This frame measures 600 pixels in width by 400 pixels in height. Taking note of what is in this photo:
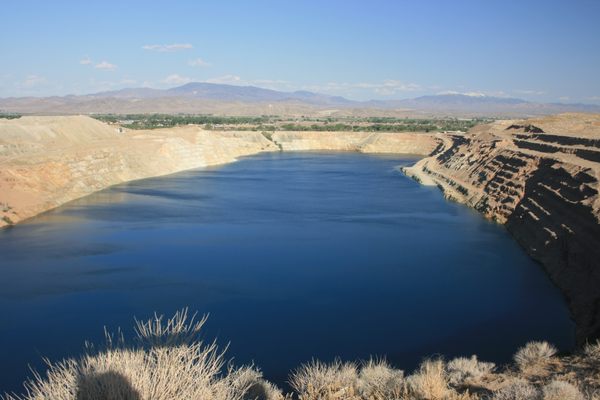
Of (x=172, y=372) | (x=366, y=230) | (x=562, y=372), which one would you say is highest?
(x=172, y=372)

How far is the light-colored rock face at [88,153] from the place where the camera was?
33.7 metres

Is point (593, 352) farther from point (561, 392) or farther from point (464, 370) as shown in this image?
point (561, 392)

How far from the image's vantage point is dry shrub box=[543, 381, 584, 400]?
7622 mm

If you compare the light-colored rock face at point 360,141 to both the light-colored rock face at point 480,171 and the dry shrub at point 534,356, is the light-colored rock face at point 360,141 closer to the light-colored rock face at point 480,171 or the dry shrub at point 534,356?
the light-colored rock face at point 480,171

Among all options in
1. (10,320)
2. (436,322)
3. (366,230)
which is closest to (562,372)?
Answer: (436,322)

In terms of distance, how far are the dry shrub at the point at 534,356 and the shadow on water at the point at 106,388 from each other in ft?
23.8

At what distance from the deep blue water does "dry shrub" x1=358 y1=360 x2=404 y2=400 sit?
3.13 m

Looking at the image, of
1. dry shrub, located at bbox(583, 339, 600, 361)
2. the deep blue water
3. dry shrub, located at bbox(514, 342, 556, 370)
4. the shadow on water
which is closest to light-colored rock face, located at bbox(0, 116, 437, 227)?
the deep blue water

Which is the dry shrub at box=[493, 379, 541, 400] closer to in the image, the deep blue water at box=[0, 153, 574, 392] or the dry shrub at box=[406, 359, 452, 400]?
the dry shrub at box=[406, 359, 452, 400]

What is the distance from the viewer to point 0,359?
1377 cm

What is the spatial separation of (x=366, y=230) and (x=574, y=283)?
1193 centimetres

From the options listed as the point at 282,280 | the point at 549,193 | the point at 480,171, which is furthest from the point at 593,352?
the point at 480,171

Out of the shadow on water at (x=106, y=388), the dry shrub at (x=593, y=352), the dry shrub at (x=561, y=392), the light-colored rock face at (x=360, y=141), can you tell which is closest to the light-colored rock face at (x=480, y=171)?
the dry shrub at (x=593, y=352)

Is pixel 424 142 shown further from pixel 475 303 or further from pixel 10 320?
pixel 10 320
